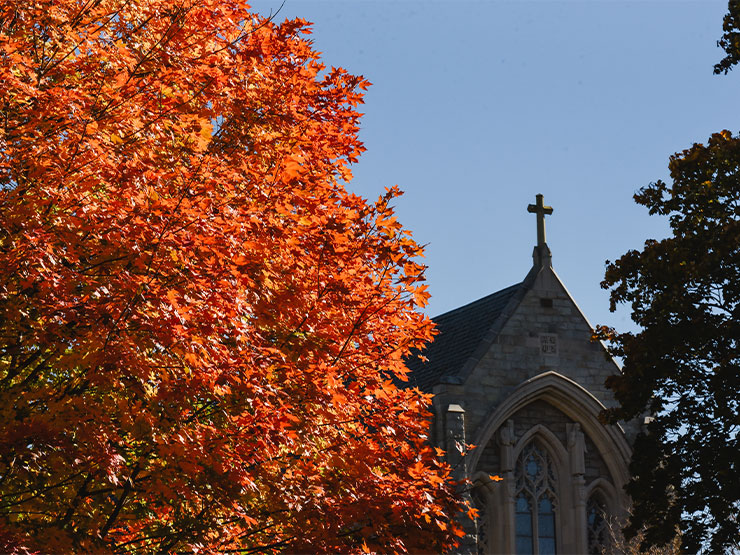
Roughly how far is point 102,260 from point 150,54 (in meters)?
2.04

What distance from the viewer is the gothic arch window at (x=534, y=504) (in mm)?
21281

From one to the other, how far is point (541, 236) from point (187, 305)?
15.5m

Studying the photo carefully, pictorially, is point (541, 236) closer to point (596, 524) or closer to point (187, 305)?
point (596, 524)

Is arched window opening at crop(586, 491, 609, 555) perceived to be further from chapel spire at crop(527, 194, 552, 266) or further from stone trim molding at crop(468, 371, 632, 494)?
chapel spire at crop(527, 194, 552, 266)

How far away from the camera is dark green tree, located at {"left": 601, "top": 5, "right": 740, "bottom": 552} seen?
1706 centimetres

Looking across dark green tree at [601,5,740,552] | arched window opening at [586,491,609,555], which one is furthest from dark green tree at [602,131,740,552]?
arched window opening at [586,491,609,555]

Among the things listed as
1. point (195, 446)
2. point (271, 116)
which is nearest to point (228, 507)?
point (195, 446)

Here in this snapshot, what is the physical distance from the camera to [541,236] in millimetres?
23062

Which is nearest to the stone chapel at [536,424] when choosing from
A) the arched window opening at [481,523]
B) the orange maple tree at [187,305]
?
the arched window opening at [481,523]

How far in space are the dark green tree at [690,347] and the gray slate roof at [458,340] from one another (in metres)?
4.21

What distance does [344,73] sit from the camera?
11.9 meters

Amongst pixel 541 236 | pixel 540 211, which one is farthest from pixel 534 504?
pixel 540 211

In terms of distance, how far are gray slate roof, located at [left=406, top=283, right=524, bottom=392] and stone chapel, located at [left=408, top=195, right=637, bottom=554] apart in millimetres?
57

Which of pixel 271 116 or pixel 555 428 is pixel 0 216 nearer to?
pixel 271 116
